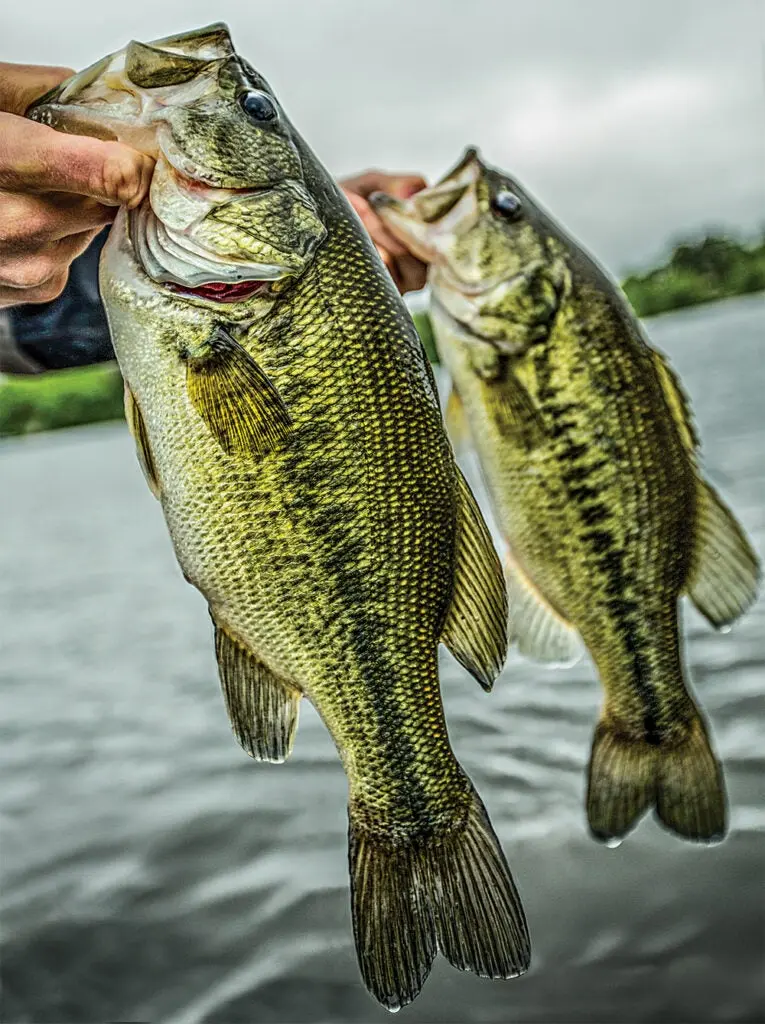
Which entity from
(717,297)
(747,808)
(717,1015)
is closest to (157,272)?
(717,1015)

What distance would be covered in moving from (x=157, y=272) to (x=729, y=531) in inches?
79.0

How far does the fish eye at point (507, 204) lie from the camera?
3.11 metres

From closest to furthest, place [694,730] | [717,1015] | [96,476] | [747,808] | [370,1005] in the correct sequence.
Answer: [694,730] → [717,1015] → [370,1005] → [747,808] → [96,476]

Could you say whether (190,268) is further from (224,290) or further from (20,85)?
(20,85)

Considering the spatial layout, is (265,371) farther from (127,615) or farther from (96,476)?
(96,476)

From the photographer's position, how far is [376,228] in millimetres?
3383

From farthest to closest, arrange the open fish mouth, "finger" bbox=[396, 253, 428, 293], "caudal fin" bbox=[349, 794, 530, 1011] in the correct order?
1. "finger" bbox=[396, 253, 428, 293]
2. "caudal fin" bbox=[349, 794, 530, 1011]
3. the open fish mouth

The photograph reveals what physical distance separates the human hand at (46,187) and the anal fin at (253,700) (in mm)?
950

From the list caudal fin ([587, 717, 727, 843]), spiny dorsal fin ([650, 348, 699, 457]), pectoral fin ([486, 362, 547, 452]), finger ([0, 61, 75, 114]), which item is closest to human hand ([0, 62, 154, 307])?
finger ([0, 61, 75, 114])

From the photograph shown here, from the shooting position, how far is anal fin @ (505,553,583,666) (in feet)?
10.8

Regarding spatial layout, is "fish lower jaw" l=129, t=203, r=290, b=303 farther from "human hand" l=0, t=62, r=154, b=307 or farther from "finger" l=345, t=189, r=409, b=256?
"finger" l=345, t=189, r=409, b=256

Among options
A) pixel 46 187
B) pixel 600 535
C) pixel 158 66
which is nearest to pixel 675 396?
pixel 600 535

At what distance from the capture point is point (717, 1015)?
14.4 feet

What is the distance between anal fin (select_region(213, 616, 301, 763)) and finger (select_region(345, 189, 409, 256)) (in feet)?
5.55
